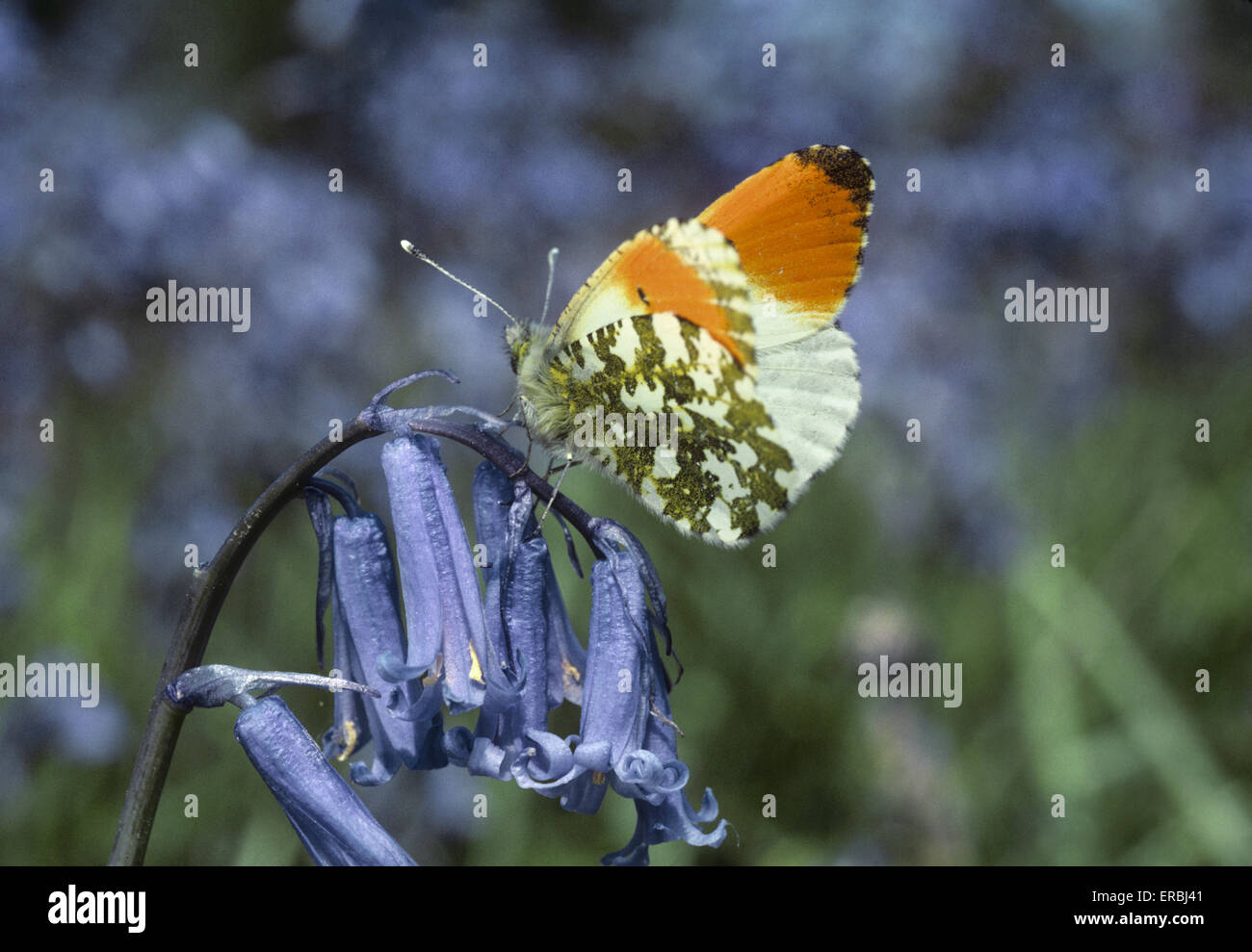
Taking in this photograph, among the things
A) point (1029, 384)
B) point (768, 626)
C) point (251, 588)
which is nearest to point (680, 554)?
point (768, 626)

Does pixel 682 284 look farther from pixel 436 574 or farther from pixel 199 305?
pixel 199 305

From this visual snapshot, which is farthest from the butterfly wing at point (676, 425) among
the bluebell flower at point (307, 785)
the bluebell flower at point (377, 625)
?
the bluebell flower at point (307, 785)

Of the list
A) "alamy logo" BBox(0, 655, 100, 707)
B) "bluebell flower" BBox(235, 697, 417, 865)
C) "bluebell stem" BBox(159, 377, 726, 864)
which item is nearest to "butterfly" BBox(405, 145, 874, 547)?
"bluebell stem" BBox(159, 377, 726, 864)

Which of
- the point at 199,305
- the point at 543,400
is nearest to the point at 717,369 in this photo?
the point at 543,400

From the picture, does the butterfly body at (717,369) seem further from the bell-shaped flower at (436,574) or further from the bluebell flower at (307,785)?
the bluebell flower at (307,785)

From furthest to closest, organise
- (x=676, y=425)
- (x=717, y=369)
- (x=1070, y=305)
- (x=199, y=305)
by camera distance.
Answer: (x=1070, y=305), (x=199, y=305), (x=676, y=425), (x=717, y=369)
